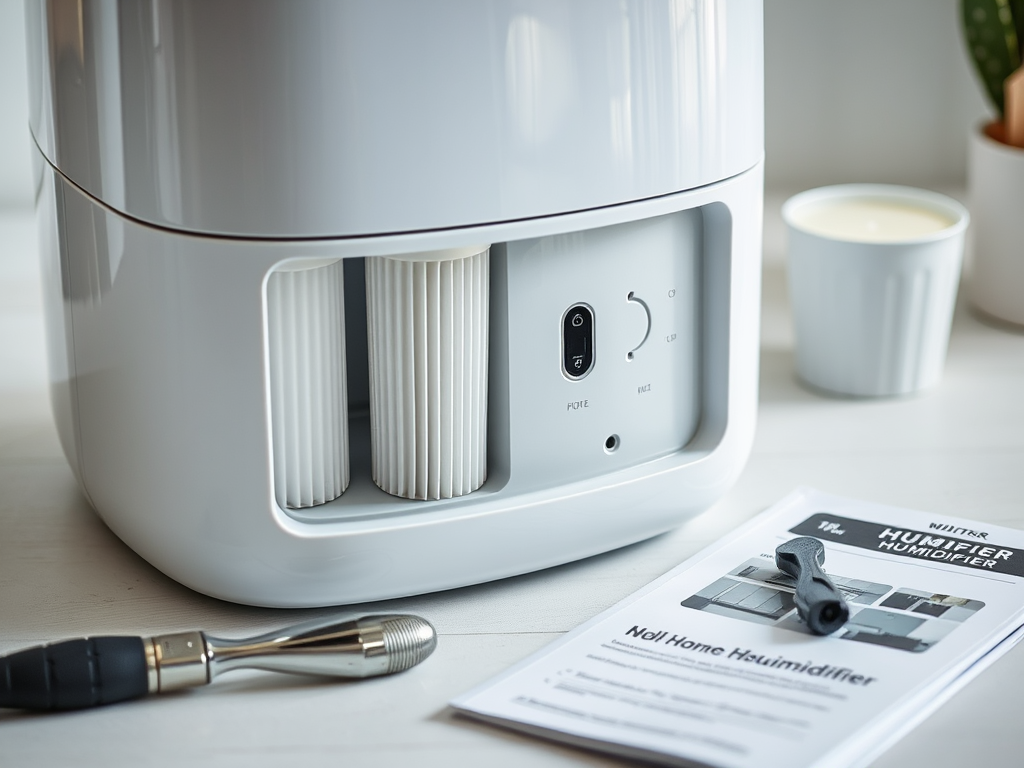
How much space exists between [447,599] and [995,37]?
1.77 feet

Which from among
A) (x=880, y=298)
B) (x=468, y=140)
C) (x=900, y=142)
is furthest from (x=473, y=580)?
(x=900, y=142)

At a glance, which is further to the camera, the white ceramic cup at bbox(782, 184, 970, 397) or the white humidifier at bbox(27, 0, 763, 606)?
the white ceramic cup at bbox(782, 184, 970, 397)

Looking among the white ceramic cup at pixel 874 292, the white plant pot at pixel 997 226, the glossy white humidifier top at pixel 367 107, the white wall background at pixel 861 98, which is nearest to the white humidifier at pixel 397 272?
the glossy white humidifier top at pixel 367 107

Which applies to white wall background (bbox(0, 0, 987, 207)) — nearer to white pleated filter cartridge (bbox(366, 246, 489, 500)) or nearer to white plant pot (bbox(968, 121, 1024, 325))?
white plant pot (bbox(968, 121, 1024, 325))

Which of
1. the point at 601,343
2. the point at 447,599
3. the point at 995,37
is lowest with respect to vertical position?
the point at 447,599

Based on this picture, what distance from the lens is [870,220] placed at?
751 millimetres

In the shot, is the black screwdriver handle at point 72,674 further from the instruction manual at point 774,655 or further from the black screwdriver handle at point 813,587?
the black screwdriver handle at point 813,587

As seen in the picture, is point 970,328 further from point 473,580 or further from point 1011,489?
point 473,580

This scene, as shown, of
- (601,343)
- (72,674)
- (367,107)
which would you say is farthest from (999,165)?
(72,674)

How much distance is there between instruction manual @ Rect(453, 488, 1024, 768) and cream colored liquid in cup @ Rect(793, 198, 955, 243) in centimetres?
22

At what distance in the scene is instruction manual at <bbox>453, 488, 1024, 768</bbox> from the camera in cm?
41

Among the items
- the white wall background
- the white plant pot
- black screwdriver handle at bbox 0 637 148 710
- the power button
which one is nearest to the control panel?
the power button

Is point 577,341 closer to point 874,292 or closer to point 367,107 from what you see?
point 367,107

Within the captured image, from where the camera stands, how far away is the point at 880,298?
0.69m
